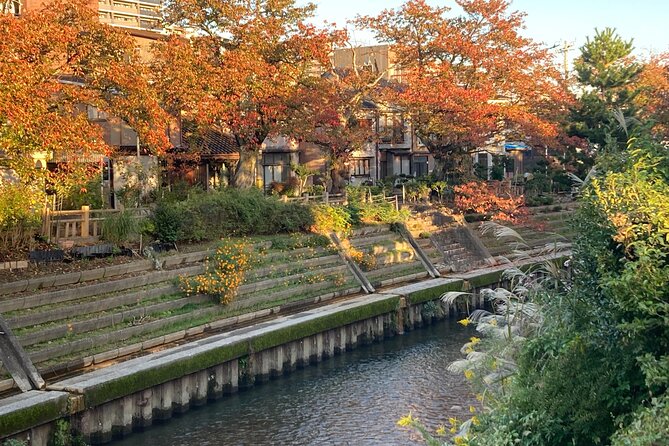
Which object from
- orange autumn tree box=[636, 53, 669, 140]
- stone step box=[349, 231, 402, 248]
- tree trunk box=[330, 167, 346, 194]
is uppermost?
orange autumn tree box=[636, 53, 669, 140]

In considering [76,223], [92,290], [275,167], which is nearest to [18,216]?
[76,223]

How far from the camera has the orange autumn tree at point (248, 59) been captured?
30.2 metres

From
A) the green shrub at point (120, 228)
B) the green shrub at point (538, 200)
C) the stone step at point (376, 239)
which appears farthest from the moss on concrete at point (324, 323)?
the green shrub at point (538, 200)

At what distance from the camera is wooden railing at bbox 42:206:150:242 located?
21.8 m

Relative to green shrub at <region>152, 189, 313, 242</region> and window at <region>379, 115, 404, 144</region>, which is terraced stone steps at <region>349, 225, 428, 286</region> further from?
window at <region>379, 115, 404, 144</region>

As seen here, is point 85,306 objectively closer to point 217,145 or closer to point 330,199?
point 330,199

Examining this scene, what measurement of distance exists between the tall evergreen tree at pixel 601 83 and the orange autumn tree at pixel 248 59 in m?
18.2

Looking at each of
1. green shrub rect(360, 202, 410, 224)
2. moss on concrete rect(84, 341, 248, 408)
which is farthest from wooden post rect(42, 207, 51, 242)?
green shrub rect(360, 202, 410, 224)

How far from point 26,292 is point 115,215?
4.76 meters

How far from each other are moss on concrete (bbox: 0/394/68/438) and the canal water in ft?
6.09

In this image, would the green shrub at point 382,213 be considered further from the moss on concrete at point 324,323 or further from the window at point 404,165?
the window at point 404,165

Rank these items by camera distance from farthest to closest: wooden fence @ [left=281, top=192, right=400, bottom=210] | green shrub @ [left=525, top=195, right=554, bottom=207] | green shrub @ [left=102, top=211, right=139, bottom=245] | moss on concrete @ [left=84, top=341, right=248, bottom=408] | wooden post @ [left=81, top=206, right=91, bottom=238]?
green shrub @ [left=525, top=195, right=554, bottom=207]
wooden fence @ [left=281, top=192, right=400, bottom=210]
green shrub @ [left=102, top=211, right=139, bottom=245]
wooden post @ [left=81, top=206, right=91, bottom=238]
moss on concrete @ [left=84, top=341, right=248, bottom=408]

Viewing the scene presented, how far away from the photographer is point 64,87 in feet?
73.5

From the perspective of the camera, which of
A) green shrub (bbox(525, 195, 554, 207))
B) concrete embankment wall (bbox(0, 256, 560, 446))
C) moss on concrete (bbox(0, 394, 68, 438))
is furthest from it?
green shrub (bbox(525, 195, 554, 207))
